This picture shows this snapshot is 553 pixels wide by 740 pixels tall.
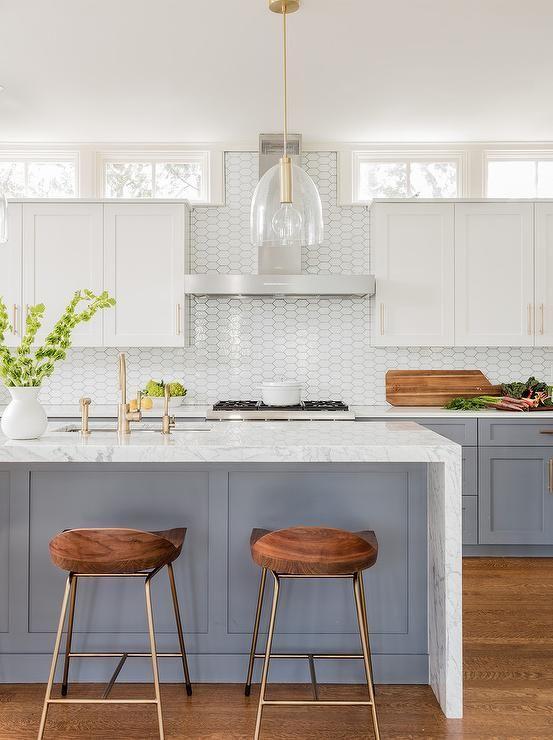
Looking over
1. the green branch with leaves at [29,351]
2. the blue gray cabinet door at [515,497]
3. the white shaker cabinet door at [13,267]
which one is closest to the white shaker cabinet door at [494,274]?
the blue gray cabinet door at [515,497]

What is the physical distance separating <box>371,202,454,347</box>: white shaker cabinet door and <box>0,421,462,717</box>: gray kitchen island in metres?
1.99

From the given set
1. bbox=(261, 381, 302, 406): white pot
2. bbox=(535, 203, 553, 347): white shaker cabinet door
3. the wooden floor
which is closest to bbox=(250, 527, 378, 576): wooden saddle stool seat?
the wooden floor

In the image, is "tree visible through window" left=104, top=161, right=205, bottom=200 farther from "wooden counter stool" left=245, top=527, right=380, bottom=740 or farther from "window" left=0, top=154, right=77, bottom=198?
"wooden counter stool" left=245, top=527, right=380, bottom=740

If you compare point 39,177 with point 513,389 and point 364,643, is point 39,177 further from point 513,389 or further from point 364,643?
point 364,643

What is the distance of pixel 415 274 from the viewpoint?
424 centimetres

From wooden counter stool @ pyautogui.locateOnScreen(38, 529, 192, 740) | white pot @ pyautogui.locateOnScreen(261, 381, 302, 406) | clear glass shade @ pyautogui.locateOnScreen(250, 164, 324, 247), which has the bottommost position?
wooden counter stool @ pyautogui.locateOnScreen(38, 529, 192, 740)

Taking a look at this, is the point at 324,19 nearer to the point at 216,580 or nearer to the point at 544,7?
the point at 544,7

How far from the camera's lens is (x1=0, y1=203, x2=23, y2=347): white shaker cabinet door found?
165 inches

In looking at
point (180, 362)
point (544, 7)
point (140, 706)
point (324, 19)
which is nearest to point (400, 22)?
point (324, 19)

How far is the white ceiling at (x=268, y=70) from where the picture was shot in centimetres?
292

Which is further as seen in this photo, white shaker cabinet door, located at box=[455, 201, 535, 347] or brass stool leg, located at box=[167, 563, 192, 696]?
white shaker cabinet door, located at box=[455, 201, 535, 347]

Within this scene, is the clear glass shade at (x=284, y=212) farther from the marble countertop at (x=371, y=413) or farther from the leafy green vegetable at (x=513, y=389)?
the leafy green vegetable at (x=513, y=389)

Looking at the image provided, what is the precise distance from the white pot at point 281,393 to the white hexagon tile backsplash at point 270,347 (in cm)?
45

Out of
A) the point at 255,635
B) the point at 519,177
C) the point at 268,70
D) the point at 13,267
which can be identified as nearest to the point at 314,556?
the point at 255,635
